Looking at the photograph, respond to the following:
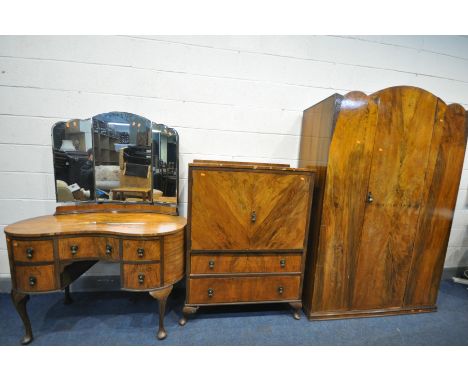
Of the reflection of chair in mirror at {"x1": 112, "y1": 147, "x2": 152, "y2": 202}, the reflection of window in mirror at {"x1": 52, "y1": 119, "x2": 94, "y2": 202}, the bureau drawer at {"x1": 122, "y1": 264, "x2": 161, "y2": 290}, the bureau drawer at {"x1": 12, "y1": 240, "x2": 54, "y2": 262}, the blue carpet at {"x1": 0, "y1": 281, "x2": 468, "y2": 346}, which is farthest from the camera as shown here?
the reflection of chair in mirror at {"x1": 112, "y1": 147, "x2": 152, "y2": 202}

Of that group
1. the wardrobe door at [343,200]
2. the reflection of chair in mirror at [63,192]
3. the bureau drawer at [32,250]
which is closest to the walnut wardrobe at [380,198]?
the wardrobe door at [343,200]

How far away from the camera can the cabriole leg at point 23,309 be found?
145cm

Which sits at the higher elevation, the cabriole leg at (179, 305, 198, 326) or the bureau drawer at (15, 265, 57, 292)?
the bureau drawer at (15, 265, 57, 292)

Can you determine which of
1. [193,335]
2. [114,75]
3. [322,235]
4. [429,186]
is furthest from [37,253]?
[429,186]

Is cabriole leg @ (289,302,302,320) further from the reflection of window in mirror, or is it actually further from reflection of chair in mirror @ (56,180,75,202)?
reflection of chair in mirror @ (56,180,75,202)

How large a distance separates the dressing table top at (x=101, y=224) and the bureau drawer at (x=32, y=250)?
6 cm

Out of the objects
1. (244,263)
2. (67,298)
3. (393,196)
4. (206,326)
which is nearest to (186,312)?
(206,326)

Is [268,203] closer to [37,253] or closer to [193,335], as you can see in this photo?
[193,335]

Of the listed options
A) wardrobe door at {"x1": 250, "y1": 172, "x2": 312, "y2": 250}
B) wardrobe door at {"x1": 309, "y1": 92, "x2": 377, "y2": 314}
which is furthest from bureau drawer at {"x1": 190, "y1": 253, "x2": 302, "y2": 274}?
wardrobe door at {"x1": 309, "y1": 92, "x2": 377, "y2": 314}

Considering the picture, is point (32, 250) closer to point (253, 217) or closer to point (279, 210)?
point (253, 217)

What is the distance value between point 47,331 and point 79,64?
224 cm

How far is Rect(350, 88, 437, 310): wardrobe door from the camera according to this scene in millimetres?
1657

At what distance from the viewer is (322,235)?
172cm

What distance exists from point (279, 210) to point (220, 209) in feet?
1.55
